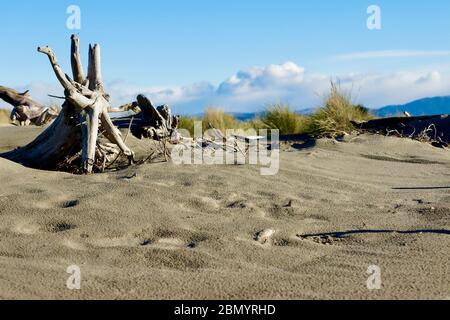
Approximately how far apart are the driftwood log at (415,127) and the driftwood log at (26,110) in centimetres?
491

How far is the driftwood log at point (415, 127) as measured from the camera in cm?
Answer: 923

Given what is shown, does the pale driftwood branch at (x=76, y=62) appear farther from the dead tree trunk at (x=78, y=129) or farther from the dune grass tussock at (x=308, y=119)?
the dune grass tussock at (x=308, y=119)

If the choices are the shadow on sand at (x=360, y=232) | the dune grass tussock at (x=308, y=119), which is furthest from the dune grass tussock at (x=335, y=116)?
the shadow on sand at (x=360, y=232)

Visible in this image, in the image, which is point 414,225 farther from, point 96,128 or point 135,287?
point 96,128

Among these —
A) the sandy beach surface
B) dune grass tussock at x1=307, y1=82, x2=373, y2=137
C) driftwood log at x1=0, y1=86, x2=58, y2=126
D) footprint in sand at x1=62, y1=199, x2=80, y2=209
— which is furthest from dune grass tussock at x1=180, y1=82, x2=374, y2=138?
footprint in sand at x1=62, y1=199, x2=80, y2=209

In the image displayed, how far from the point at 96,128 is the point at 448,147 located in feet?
17.3

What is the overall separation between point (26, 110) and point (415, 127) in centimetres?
622

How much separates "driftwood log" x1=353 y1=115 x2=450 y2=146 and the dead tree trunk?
184 inches

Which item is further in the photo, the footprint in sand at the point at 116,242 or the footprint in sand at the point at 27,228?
the footprint in sand at the point at 27,228

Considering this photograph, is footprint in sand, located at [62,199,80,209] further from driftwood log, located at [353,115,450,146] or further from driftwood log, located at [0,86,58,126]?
driftwood log, located at [353,115,450,146]

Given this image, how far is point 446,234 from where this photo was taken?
389 cm

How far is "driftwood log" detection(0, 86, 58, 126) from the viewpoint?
31.8 feet

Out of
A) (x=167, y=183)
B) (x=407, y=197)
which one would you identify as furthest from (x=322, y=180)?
(x=167, y=183)

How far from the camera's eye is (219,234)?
382cm
